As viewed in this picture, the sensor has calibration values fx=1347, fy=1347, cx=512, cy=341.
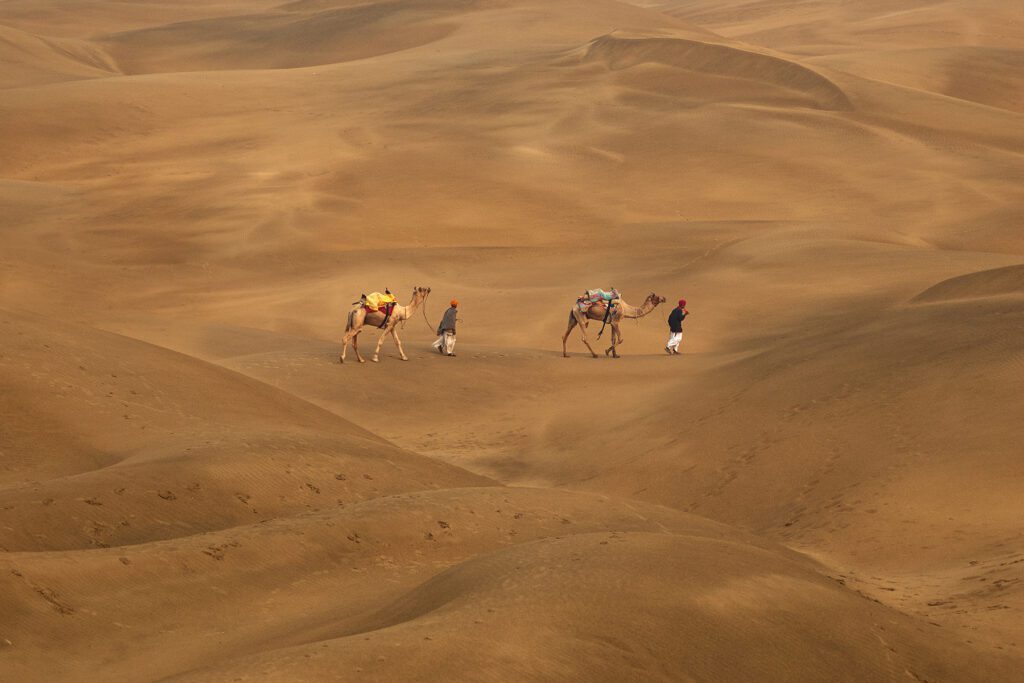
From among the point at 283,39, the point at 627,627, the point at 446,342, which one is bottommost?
the point at 627,627

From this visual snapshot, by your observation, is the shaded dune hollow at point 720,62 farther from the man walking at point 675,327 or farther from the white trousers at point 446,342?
the white trousers at point 446,342

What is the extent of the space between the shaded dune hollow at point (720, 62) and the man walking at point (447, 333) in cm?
2642

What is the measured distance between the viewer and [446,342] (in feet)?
66.5

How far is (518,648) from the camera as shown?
572 cm

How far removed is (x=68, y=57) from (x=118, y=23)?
70.2ft

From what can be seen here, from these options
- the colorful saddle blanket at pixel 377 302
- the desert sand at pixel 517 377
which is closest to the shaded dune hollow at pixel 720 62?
the desert sand at pixel 517 377

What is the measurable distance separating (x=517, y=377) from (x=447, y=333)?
1.40 m

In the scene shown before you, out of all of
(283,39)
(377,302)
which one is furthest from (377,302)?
(283,39)

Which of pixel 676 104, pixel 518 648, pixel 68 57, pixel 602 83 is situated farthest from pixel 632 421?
pixel 68 57

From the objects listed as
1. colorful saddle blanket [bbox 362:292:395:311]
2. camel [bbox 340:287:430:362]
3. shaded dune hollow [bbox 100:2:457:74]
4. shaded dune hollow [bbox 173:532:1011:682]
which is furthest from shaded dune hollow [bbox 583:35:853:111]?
shaded dune hollow [bbox 173:532:1011:682]

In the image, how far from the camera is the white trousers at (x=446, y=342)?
66.2ft

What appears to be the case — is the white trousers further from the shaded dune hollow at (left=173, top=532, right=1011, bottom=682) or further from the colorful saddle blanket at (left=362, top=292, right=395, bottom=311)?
the shaded dune hollow at (left=173, top=532, right=1011, bottom=682)

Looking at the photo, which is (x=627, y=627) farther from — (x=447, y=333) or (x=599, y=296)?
(x=599, y=296)

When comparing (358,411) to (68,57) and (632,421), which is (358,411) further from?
(68,57)
